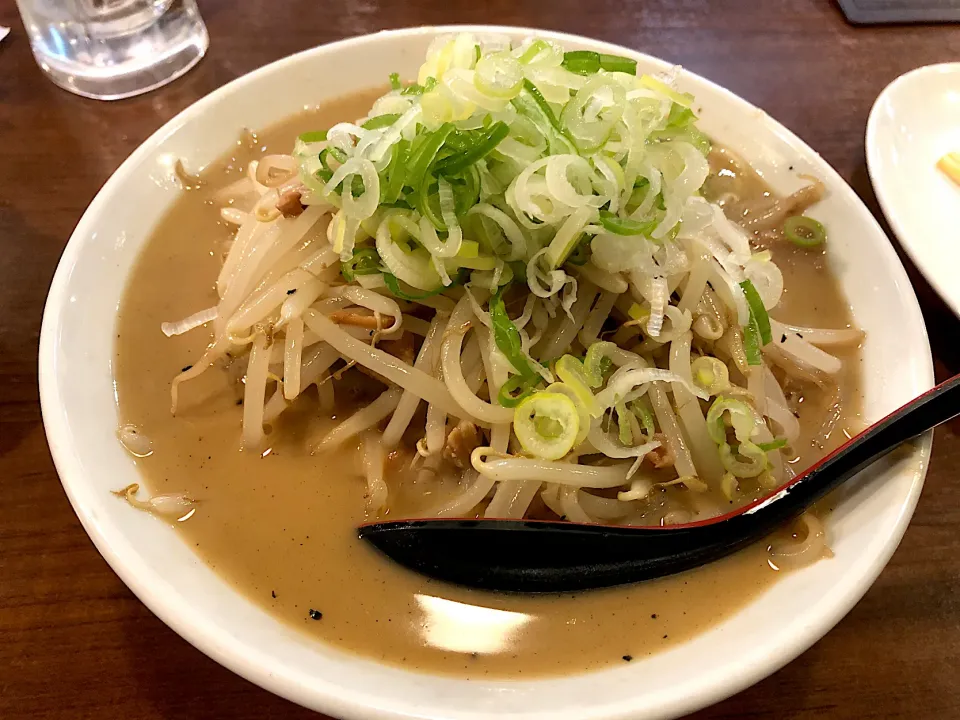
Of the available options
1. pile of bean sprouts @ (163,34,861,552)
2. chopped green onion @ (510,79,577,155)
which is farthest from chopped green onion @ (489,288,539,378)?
chopped green onion @ (510,79,577,155)

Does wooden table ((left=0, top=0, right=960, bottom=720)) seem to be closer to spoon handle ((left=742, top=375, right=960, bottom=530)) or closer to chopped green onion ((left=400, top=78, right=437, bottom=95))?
spoon handle ((left=742, top=375, right=960, bottom=530))

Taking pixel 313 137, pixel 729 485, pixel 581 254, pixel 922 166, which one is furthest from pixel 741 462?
pixel 922 166

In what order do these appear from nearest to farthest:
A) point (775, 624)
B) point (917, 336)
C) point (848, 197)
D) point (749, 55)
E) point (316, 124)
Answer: point (775, 624) → point (917, 336) → point (848, 197) → point (316, 124) → point (749, 55)

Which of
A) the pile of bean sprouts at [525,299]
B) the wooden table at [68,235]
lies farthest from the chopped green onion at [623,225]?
the wooden table at [68,235]

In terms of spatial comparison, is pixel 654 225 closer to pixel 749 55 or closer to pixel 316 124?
pixel 316 124

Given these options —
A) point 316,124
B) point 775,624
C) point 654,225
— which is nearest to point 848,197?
point 654,225

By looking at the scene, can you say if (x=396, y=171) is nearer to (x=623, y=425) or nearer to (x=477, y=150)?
(x=477, y=150)
